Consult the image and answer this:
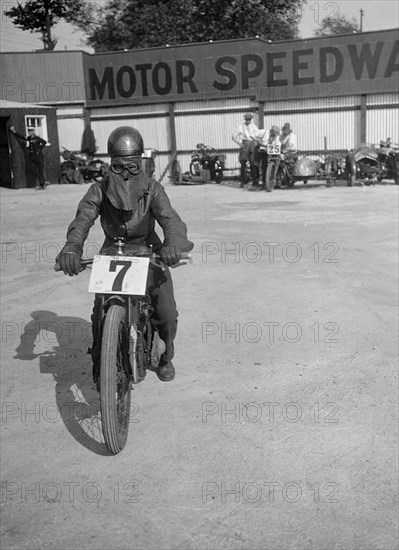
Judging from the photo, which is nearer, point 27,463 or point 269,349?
point 27,463

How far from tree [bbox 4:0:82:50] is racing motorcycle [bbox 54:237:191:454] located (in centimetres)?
4820

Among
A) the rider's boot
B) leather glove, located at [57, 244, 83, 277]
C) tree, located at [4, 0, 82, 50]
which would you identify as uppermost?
tree, located at [4, 0, 82, 50]

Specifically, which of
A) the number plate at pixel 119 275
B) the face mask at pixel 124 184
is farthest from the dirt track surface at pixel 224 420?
the face mask at pixel 124 184

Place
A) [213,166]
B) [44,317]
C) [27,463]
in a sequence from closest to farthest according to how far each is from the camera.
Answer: [27,463] < [44,317] < [213,166]

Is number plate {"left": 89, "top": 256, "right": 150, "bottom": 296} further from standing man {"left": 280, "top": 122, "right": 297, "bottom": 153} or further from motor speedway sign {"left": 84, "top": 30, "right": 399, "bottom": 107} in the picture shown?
motor speedway sign {"left": 84, "top": 30, "right": 399, "bottom": 107}

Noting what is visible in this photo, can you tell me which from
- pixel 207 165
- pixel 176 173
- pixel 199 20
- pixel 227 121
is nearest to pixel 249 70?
pixel 227 121

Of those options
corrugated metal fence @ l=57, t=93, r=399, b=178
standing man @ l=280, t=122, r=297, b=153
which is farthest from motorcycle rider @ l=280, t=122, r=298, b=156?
corrugated metal fence @ l=57, t=93, r=399, b=178

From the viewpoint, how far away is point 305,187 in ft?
64.5

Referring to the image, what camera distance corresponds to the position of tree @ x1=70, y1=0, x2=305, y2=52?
127ft

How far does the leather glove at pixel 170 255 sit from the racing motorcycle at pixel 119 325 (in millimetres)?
47

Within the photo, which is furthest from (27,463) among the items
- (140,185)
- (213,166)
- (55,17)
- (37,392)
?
(55,17)

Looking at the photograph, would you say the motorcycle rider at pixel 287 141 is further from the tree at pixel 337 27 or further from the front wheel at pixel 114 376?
the tree at pixel 337 27

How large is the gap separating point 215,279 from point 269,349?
100 inches

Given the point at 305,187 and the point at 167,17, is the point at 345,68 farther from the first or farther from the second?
the point at 167,17
